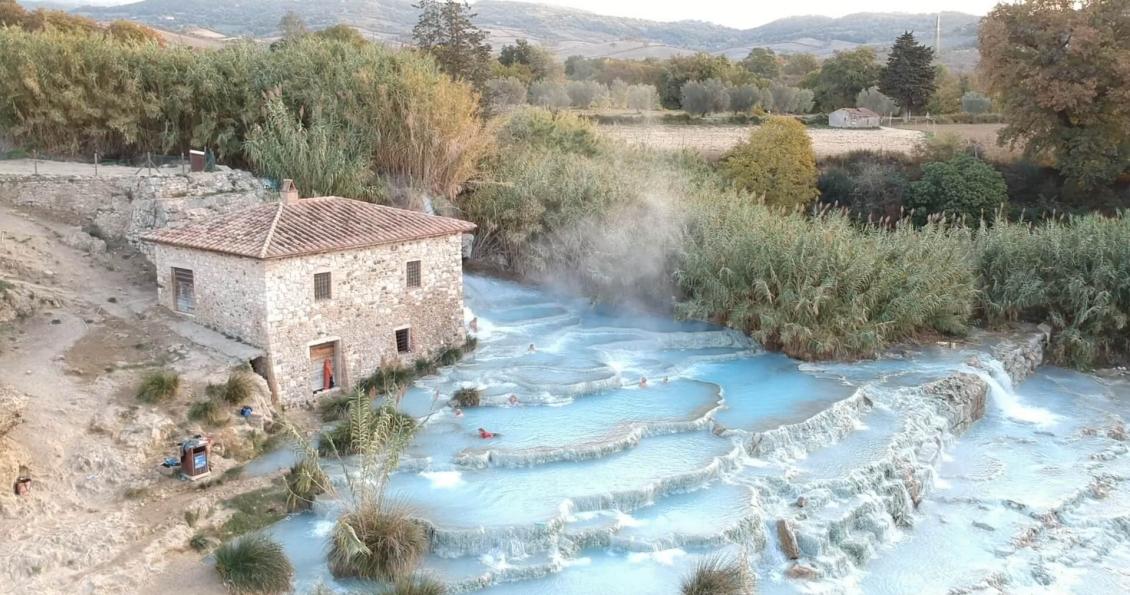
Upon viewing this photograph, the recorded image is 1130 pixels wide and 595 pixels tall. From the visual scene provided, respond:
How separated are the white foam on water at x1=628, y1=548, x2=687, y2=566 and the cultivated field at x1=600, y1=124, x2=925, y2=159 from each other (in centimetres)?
2933

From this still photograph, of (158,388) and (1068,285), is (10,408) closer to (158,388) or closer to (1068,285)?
(158,388)

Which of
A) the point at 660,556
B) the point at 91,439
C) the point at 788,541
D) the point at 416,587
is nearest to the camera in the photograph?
the point at 416,587

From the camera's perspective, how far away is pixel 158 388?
19.0 metres

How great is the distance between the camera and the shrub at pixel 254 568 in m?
14.8

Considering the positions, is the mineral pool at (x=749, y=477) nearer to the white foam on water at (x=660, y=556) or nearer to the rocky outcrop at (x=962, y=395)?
the white foam on water at (x=660, y=556)

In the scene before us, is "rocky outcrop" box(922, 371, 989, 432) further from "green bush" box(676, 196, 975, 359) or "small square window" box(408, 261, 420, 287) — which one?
"small square window" box(408, 261, 420, 287)

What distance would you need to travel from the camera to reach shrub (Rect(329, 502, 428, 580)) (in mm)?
15273

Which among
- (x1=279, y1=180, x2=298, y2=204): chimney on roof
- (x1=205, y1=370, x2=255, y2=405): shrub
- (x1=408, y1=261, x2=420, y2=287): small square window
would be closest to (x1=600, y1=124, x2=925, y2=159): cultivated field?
(x1=408, y1=261, x2=420, y2=287): small square window

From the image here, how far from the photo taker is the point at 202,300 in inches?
871

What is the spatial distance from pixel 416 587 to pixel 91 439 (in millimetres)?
7308

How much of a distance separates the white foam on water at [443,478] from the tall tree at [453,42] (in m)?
25.0

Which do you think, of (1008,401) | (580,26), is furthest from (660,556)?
(580,26)

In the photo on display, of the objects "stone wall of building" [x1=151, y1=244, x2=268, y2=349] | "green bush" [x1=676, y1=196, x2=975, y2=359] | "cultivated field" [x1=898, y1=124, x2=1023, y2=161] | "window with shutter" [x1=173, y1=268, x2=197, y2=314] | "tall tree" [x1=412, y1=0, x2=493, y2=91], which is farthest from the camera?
"cultivated field" [x1=898, y1=124, x2=1023, y2=161]

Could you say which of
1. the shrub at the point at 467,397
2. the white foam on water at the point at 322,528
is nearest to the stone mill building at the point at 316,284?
the shrub at the point at 467,397
